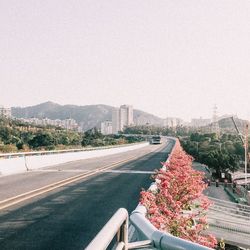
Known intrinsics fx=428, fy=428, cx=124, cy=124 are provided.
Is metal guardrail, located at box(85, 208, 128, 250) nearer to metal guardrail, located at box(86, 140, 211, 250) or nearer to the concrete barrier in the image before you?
metal guardrail, located at box(86, 140, 211, 250)

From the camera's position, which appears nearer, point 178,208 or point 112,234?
point 112,234

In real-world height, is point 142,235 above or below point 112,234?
below

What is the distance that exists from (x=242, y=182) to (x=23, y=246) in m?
72.9

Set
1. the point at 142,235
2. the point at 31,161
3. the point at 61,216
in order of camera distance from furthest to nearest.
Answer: the point at 31,161 < the point at 61,216 < the point at 142,235

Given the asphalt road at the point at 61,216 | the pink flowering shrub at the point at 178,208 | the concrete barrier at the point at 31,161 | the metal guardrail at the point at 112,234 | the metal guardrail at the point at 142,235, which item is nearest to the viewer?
the metal guardrail at the point at 112,234

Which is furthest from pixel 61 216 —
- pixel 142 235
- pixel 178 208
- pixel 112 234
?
pixel 112 234

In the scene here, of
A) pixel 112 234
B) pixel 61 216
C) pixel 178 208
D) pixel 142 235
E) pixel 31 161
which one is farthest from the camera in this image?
pixel 31 161

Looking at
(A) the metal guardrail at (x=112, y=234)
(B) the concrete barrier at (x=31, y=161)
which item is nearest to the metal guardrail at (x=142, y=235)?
(A) the metal guardrail at (x=112, y=234)

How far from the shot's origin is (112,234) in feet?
10.4

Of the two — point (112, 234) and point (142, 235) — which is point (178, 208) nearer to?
point (142, 235)

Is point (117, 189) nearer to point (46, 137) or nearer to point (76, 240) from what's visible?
point (76, 240)

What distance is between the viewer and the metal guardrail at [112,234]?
2792 mm

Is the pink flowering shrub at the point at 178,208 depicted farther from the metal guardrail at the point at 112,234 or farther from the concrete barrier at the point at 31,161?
the concrete barrier at the point at 31,161

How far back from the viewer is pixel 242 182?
251 feet
